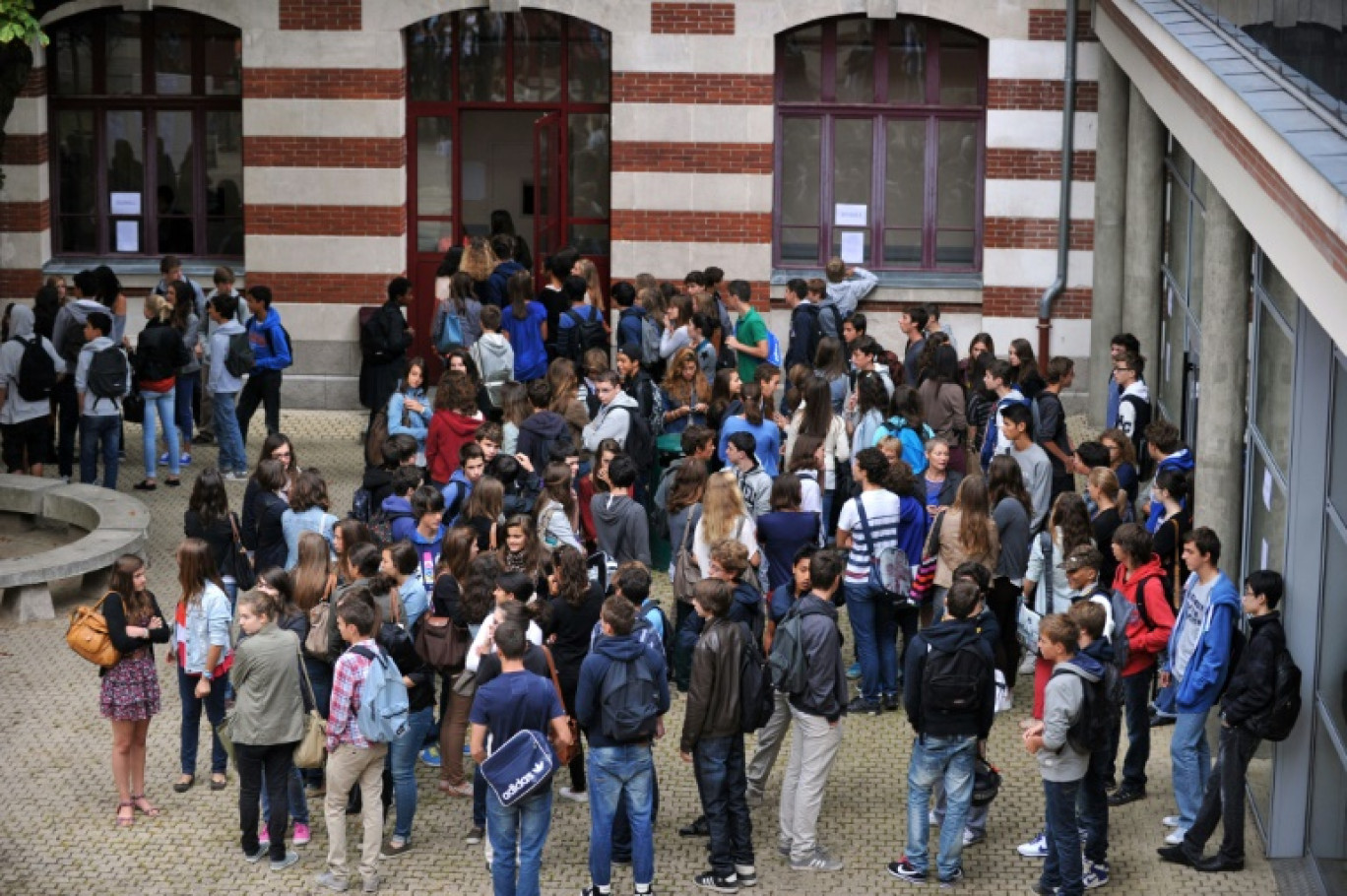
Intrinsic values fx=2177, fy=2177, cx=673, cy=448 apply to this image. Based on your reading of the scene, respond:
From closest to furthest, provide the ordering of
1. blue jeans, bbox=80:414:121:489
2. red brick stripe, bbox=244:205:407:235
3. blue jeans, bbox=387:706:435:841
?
blue jeans, bbox=387:706:435:841
blue jeans, bbox=80:414:121:489
red brick stripe, bbox=244:205:407:235

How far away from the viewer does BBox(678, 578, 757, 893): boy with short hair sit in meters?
11.2

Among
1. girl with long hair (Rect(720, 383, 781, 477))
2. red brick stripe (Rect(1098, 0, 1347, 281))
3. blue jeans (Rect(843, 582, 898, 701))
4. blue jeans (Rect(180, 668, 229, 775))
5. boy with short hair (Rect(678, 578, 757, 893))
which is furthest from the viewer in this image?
girl with long hair (Rect(720, 383, 781, 477))

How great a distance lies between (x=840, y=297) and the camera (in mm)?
21891

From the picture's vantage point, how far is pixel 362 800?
11.7m

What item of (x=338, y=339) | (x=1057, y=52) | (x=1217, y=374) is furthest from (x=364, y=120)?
(x=1217, y=374)

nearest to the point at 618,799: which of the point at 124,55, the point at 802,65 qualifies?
the point at 802,65

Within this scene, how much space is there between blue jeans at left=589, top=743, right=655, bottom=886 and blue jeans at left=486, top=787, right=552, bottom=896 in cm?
33

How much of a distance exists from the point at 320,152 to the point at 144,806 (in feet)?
36.6

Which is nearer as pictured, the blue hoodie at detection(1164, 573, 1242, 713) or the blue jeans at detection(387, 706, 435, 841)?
the blue hoodie at detection(1164, 573, 1242, 713)

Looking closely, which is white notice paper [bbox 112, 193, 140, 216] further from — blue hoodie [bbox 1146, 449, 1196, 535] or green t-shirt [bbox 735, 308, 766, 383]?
blue hoodie [bbox 1146, 449, 1196, 535]

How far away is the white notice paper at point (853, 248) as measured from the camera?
22.8m

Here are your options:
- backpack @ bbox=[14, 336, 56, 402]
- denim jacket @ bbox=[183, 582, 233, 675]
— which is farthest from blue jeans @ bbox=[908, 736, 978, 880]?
backpack @ bbox=[14, 336, 56, 402]

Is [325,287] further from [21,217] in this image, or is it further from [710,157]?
[710,157]

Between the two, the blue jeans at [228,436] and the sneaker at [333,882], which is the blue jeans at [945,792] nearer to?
the sneaker at [333,882]
